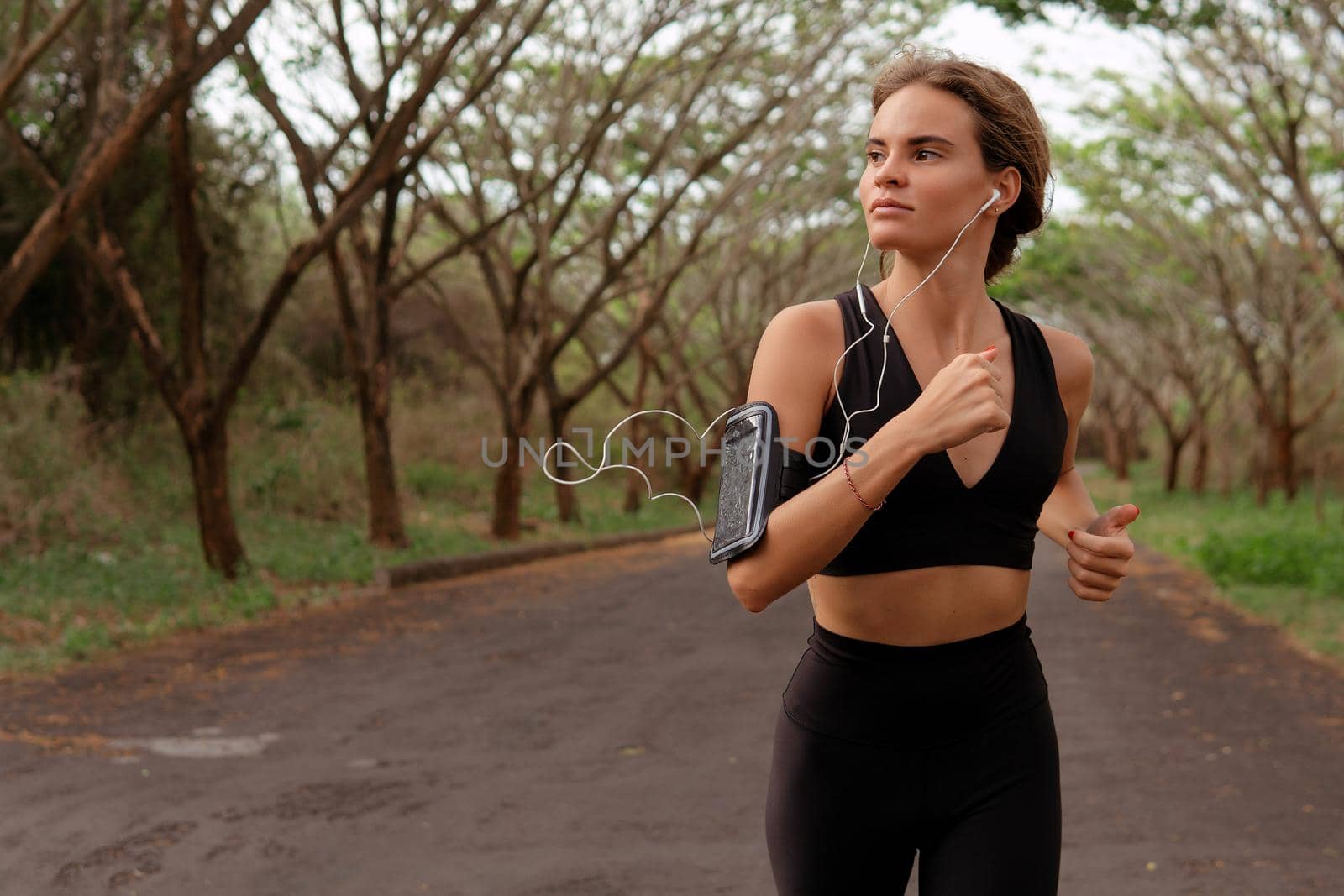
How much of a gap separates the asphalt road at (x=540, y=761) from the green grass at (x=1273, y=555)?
1.00 metres

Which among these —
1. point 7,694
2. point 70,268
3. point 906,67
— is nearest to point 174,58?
point 7,694

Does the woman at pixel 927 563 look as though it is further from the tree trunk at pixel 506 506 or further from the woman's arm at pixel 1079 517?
the tree trunk at pixel 506 506

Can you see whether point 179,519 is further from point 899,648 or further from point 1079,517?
point 899,648

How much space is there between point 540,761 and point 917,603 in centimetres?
483

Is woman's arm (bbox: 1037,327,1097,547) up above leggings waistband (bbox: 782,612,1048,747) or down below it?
above

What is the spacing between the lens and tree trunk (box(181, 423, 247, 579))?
12.3 meters

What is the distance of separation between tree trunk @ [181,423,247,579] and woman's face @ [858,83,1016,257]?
432 inches

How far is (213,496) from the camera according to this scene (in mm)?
12398

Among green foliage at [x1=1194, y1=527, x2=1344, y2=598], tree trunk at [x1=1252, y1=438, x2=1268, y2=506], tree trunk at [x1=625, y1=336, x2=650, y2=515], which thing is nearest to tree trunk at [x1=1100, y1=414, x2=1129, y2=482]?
tree trunk at [x1=1252, y1=438, x2=1268, y2=506]

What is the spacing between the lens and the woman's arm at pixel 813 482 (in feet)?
6.00

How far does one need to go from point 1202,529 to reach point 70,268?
17.7 metres

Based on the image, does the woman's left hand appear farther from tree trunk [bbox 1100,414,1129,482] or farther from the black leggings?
tree trunk [bbox 1100,414,1129,482]

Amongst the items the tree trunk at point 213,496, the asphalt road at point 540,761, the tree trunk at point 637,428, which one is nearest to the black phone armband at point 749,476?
the asphalt road at point 540,761

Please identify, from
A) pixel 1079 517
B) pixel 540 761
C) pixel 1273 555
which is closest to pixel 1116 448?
pixel 1273 555
